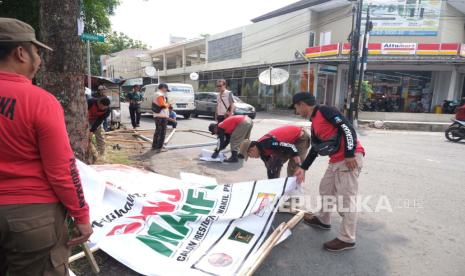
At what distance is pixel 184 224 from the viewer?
3.15m

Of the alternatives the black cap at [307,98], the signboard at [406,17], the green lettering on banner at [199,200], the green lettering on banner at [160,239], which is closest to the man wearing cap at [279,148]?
the black cap at [307,98]

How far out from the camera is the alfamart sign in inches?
106

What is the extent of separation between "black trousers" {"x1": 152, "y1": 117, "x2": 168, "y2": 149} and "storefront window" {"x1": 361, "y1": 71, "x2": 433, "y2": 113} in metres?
17.1

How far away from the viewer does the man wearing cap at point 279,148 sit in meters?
4.19

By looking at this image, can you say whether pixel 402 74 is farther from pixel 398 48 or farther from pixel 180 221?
pixel 180 221

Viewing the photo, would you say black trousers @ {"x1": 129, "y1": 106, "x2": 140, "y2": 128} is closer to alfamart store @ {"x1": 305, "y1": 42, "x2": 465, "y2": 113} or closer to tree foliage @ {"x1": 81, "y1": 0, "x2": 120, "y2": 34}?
tree foliage @ {"x1": 81, "y1": 0, "x2": 120, "y2": 34}

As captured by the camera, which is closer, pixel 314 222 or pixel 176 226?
pixel 176 226

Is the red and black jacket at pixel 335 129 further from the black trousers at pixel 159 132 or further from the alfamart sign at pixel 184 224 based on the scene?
the black trousers at pixel 159 132

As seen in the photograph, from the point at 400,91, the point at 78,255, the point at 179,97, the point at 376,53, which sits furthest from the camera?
the point at 400,91

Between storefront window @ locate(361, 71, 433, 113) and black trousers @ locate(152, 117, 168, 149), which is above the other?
storefront window @ locate(361, 71, 433, 113)

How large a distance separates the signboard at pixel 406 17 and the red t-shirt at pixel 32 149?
22.8 metres

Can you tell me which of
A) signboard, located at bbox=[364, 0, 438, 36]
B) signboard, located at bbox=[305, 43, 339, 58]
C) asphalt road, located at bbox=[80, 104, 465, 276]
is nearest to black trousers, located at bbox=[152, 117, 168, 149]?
asphalt road, located at bbox=[80, 104, 465, 276]

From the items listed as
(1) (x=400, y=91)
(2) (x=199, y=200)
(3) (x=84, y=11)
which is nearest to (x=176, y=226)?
(2) (x=199, y=200)

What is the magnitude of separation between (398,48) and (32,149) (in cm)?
2152
